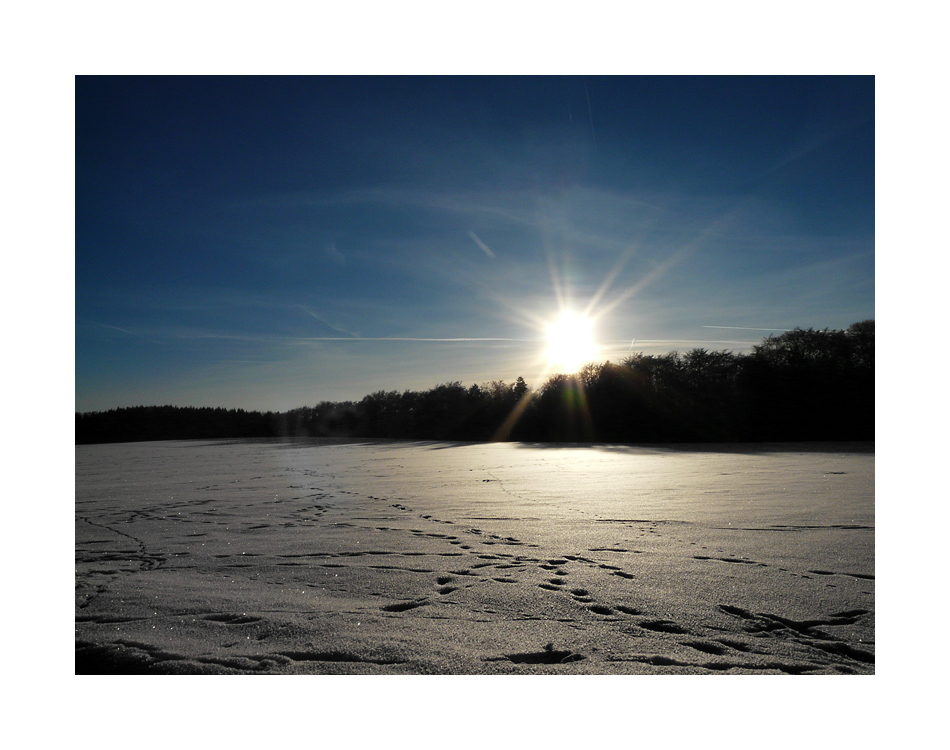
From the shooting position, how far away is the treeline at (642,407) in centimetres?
810

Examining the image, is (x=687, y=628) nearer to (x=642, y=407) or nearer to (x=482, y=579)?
(x=482, y=579)

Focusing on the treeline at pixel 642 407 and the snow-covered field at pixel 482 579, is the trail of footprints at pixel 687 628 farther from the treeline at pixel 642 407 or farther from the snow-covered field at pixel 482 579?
the treeline at pixel 642 407

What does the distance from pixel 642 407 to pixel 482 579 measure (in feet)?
29.1

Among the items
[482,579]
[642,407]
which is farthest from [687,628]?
[642,407]

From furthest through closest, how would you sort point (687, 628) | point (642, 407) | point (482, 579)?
point (642, 407)
point (482, 579)
point (687, 628)

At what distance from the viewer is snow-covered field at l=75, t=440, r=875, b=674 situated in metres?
1.35

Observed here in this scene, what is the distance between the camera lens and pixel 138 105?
2.46 meters

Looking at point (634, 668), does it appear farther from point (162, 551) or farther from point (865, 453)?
point (865, 453)

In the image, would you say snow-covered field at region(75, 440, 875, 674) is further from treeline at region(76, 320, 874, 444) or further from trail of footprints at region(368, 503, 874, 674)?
treeline at region(76, 320, 874, 444)

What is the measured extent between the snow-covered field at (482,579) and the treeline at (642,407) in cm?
430

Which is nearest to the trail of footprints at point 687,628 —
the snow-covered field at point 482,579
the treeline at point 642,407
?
the snow-covered field at point 482,579

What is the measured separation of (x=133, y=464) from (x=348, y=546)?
4565 mm

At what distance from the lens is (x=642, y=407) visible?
1015 centimetres
